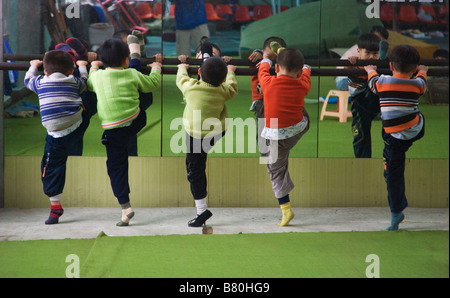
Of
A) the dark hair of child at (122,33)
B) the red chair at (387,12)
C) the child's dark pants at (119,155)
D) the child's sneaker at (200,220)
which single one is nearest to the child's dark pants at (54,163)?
the child's dark pants at (119,155)

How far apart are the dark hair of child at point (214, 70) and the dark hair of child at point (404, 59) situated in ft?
3.70

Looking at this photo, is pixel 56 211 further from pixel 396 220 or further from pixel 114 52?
pixel 396 220

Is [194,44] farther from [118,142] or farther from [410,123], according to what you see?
[410,123]

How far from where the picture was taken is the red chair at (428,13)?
473 centimetres

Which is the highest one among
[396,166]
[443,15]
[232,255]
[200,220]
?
[443,15]

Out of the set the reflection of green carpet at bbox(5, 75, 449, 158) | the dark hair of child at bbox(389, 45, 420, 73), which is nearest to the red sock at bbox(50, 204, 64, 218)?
the reflection of green carpet at bbox(5, 75, 449, 158)

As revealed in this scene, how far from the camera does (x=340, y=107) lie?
4.91 meters

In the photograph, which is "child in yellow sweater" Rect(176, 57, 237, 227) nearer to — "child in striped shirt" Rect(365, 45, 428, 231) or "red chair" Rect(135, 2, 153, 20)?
"red chair" Rect(135, 2, 153, 20)

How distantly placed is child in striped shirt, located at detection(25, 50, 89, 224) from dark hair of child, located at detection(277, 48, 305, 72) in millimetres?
1374

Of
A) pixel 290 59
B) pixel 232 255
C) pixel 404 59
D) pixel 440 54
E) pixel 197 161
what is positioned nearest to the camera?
pixel 232 255

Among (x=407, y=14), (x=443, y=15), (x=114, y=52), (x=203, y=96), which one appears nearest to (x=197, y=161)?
(x=203, y=96)

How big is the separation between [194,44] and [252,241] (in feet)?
5.38

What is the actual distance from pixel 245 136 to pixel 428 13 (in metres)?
1.66

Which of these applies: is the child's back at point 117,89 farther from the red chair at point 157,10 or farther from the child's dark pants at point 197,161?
the red chair at point 157,10
